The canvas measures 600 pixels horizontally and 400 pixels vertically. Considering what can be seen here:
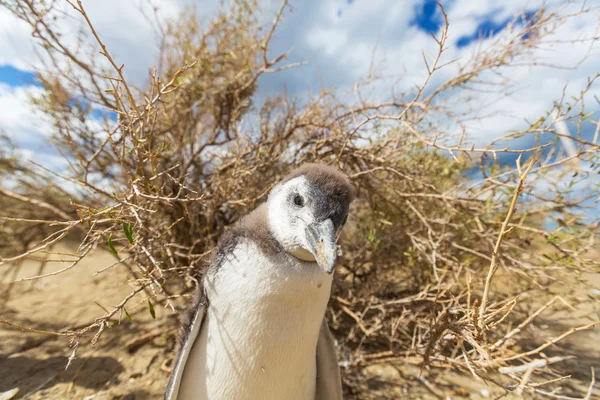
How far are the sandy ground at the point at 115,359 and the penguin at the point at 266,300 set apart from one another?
0.91 meters

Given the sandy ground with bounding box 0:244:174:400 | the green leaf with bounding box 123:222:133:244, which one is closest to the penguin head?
the green leaf with bounding box 123:222:133:244

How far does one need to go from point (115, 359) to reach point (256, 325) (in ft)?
5.18

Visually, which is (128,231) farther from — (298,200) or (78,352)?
(78,352)

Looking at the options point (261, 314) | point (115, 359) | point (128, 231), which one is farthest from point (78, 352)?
point (261, 314)

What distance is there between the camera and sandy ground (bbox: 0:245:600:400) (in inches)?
73.7

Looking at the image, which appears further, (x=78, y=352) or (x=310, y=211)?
(x=78, y=352)

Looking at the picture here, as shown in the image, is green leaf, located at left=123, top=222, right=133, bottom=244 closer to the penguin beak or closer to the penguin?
the penguin

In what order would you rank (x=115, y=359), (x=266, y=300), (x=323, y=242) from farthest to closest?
(x=115, y=359) < (x=266, y=300) < (x=323, y=242)

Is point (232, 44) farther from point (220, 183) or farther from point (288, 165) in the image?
point (220, 183)

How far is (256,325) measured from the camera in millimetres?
1191

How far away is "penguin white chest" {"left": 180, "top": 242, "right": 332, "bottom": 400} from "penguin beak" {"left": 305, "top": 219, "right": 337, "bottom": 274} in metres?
0.16

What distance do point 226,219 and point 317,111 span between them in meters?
1.11

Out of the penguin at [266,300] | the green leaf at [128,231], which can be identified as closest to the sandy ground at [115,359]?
the penguin at [266,300]

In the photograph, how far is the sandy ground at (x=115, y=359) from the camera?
6.15 feet
